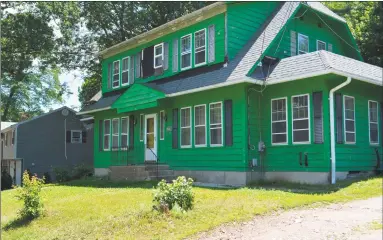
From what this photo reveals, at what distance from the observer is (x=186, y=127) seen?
53.6 feet

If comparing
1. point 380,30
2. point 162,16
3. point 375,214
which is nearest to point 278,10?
point 380,30

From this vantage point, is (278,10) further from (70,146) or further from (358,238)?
(70,146)

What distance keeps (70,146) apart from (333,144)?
79.0 feet

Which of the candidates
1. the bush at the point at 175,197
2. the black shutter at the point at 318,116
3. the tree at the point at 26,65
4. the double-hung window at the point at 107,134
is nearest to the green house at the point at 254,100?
the black shutter at the point at 318,116

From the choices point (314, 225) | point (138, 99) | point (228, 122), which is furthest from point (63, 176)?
point (314, 225)

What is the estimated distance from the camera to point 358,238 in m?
6.05

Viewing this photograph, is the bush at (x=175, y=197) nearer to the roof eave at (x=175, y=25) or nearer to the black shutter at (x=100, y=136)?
the roof eave at (x=175, y=25)

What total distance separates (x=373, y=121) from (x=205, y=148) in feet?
20.3

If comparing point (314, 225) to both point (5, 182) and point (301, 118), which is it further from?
point (5, 182)

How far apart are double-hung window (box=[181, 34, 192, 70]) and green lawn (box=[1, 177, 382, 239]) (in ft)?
21.8

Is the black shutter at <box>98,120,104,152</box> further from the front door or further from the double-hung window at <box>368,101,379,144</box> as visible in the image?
the double-hung window at <box>368,101,379,144</box>

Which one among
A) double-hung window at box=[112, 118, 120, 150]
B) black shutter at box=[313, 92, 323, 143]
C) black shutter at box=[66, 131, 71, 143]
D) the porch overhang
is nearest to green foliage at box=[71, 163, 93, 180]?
double-hung window at box=[112, 118, 120, 150]

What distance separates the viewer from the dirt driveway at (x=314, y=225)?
6520mm

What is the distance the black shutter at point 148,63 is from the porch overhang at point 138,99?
1.71m
